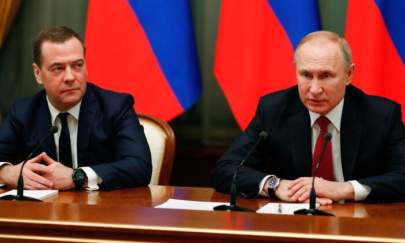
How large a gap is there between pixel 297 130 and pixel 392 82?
Result: 2.84ft

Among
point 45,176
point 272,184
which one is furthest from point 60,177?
point 272,184

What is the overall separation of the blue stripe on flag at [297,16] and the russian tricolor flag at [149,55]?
530 millimetres

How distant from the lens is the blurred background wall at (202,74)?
4.51 m

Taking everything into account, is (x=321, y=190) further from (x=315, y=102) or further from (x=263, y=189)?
(x=315, y=102)

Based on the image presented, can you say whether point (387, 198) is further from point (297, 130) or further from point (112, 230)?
point (112, 230)

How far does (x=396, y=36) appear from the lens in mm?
4125

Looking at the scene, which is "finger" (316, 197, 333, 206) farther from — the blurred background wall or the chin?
the blurred background wall

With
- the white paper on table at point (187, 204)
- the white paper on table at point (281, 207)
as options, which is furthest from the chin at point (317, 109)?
the white paper on table at point (187, 204)

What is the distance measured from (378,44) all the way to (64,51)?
64.3 inches

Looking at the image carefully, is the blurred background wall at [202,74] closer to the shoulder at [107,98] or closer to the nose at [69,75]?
the shoulder at [107,98]

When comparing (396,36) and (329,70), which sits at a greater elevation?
(396,36)

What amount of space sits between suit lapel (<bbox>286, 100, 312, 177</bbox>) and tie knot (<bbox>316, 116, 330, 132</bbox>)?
0.15ft

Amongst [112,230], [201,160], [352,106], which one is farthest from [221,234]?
[201,160]

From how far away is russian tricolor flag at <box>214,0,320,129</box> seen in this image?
13.9ft
